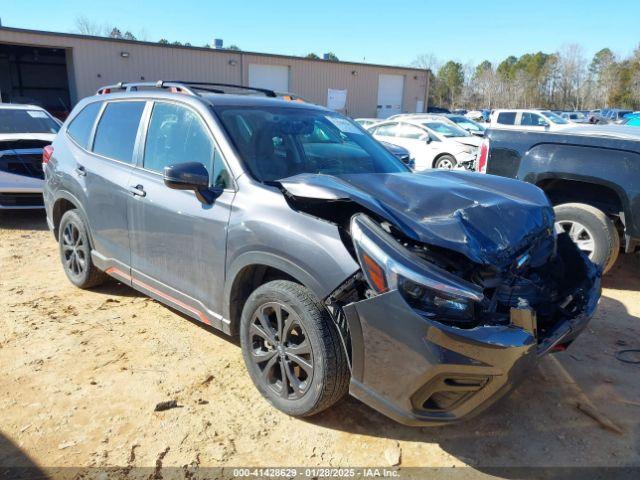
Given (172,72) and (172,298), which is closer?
(172,298)

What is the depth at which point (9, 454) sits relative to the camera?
2.60m

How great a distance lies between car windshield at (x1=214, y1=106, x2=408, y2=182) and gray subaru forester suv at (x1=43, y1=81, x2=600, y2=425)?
0.01 metres

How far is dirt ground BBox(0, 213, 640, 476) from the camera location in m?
2.62

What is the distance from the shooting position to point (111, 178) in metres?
3.98

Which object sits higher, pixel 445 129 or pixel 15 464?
pixel 445 129

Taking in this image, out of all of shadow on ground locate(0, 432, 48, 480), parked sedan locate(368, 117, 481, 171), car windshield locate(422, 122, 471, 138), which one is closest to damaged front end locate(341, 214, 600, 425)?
shadow on ground locate(0, 432, 48, 480)

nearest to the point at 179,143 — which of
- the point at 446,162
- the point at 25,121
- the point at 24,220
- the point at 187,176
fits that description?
the point at 187,176

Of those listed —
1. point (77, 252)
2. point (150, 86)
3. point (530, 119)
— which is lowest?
point (77, 252)

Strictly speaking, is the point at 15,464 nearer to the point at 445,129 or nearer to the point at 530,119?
the point at 445,129

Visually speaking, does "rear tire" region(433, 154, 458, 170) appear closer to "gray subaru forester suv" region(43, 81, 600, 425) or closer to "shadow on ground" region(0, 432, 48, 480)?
"gray subaru forester suv" region(43, 81, 600, 425)

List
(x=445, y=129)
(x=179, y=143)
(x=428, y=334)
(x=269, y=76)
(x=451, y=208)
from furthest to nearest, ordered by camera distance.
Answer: (x=269, y=76) < (x=445, y=129) < (x=179, y=143) < (x=451, y=208) < (x=428, y=334)

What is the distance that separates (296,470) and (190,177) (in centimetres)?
173

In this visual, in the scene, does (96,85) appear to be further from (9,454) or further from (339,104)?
(9,454)

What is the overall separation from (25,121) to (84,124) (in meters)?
5.02
